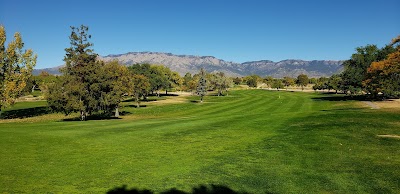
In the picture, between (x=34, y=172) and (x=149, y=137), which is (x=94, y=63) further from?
(x=34, y=172)

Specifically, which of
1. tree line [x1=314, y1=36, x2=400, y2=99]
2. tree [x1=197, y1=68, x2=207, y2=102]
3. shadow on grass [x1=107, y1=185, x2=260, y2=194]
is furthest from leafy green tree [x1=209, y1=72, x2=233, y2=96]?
shadow on grass [x1=107, y1=185, x2=260, y2=194]

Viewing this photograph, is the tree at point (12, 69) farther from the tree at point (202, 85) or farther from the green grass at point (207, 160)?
the tree at point (202, 85)

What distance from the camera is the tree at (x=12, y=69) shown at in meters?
50.4

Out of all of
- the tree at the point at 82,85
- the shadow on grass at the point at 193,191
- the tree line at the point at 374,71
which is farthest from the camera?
the tree line at the point at 374,71

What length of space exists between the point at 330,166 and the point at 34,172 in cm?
1288

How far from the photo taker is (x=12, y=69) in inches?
2060

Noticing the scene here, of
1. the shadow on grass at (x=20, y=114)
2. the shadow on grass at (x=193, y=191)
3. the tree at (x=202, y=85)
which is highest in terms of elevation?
the tree at (x=202, y=85)

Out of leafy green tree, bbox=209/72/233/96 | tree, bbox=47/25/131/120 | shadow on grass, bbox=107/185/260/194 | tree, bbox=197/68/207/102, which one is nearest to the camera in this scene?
shadow on grass, bbox=107/185/260/194

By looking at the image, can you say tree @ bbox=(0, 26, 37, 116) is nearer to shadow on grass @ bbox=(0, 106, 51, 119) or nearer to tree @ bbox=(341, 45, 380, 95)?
shadow on grass @ bbox=(0, 106, 51, 119)

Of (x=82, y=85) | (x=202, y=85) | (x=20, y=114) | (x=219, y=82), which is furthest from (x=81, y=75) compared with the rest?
(x=219, y=82)

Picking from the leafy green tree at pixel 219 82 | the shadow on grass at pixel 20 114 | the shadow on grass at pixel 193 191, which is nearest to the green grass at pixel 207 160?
the shadow on grass at pixel 193 191

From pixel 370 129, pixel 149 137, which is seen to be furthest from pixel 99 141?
pixel 370 129

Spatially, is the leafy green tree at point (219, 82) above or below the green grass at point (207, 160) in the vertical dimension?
above

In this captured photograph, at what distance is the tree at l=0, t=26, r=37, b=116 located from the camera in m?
50.4
